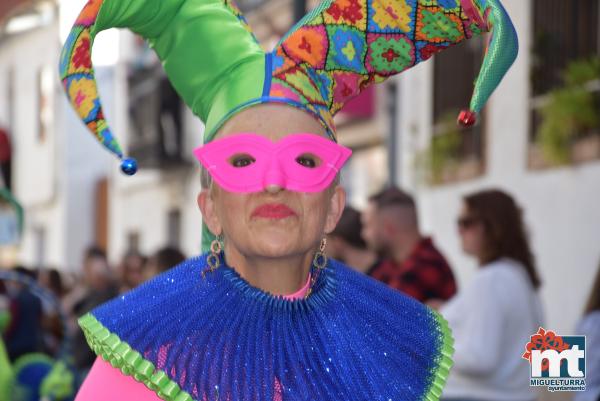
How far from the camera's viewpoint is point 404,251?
5.58m

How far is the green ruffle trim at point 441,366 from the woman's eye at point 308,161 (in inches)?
19.8

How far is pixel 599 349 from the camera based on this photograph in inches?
163

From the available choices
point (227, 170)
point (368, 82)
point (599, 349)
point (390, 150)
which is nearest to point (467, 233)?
point (599, 349)

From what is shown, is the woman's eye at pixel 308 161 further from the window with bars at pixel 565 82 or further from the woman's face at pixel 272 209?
the window with bars at pixel 565 82

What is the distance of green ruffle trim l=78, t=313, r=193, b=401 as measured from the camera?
256 centimetres

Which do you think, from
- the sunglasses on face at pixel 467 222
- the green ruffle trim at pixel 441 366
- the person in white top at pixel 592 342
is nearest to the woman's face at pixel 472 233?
the sunglasses on face at pixel 467 222

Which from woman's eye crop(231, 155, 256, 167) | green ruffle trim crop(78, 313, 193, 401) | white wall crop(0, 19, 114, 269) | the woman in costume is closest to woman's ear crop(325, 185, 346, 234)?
the woman in costume

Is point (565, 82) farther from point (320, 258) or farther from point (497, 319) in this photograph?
point (320, 258)

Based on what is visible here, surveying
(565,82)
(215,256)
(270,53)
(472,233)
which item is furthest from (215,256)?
(565,82)

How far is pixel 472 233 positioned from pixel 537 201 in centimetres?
566

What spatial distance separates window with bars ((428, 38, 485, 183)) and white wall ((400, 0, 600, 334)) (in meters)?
0.15

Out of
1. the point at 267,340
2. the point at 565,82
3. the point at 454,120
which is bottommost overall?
the point at 454,120

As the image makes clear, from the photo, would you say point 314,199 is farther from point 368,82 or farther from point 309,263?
point 368,82

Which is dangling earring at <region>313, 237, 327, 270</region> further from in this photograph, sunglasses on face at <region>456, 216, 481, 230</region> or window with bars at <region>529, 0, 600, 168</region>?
window with bars at <region>529, 0, 600, 168</region>
